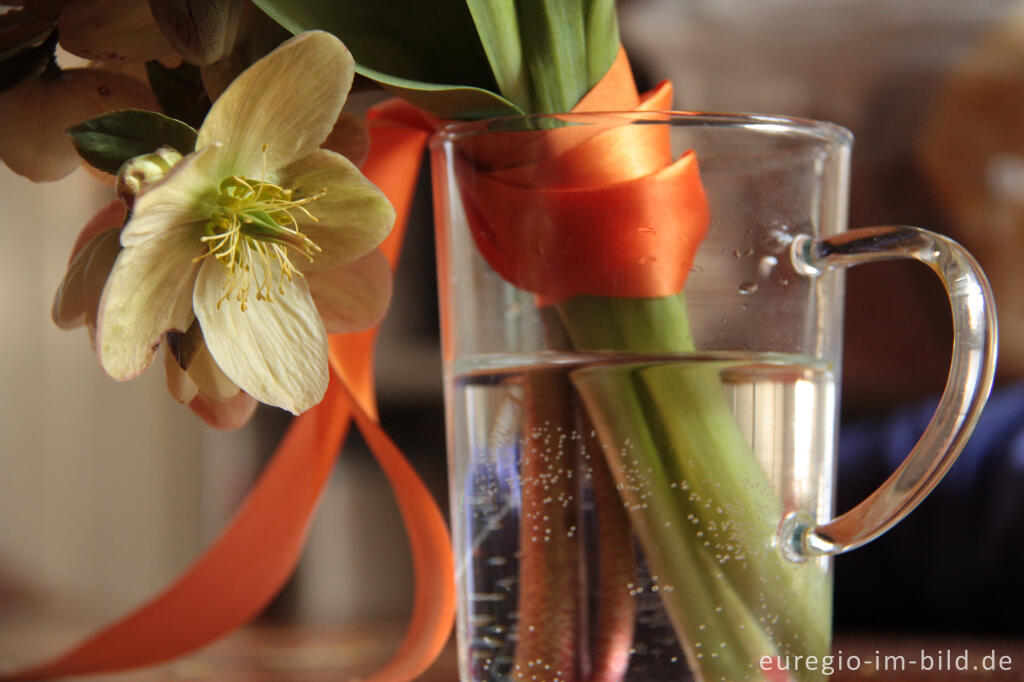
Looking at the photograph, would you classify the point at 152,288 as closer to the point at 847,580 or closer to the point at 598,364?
the point at 598,364

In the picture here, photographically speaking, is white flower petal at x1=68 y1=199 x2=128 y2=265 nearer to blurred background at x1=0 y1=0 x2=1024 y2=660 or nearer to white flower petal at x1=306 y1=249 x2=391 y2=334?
white flower petal at x1=306 y1=249 x2=391 y2=334

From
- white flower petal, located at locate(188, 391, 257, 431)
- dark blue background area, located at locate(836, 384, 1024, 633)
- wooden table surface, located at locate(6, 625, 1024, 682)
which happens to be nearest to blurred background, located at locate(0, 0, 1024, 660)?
dark blue background area, located at locate(836, 384, 1024, 633)

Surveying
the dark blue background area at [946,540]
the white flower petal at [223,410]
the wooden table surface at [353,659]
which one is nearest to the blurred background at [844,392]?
the dark blue background area at [946,540]

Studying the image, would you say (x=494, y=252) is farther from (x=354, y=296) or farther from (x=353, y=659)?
(x=353, y=659)

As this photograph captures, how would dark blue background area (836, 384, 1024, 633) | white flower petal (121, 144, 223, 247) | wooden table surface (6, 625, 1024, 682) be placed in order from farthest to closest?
dark blue background area (836, 384, 1024, 633)
wooden table surface (6, 625, 1024, 682)
white flower petal (121, 144, 223, 247)

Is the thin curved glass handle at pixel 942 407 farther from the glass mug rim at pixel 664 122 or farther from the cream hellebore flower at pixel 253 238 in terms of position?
the cream hellebore flower at pixel 253 238

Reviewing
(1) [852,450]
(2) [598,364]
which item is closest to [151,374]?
(1) [852,450]

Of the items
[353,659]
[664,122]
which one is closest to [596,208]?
[664,122]
